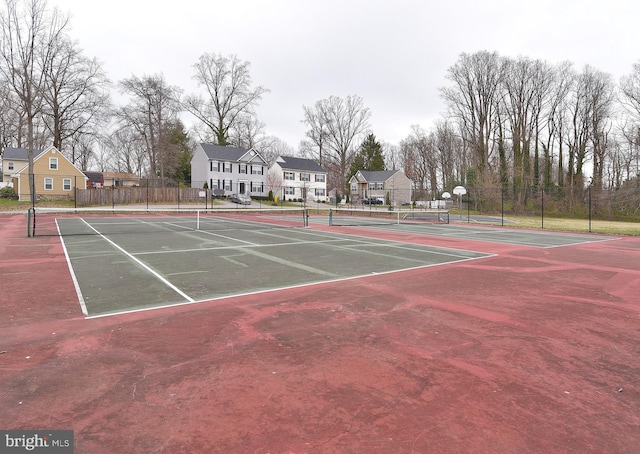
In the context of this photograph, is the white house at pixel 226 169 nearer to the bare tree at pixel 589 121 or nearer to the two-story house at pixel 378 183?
the two-story house at pixel 378 183

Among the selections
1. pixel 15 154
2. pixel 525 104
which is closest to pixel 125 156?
pixel 15 154

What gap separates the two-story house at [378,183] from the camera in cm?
7681

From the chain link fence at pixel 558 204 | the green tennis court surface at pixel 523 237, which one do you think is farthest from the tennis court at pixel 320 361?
the chain link fence at pixel 558 204

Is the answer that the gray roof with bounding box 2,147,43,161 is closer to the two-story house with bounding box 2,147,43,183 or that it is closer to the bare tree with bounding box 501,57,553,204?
the two-story house with bounding box 2,147,43,183

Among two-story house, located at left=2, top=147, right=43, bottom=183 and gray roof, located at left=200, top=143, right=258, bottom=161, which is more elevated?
gray roof, located at left=200, top=143, right=258, bottom=161

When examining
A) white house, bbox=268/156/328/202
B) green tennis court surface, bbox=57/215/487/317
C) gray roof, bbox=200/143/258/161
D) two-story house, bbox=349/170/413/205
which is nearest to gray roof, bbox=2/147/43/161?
gray roof, bbox=200/143/258/161

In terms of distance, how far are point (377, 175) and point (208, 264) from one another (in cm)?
7283

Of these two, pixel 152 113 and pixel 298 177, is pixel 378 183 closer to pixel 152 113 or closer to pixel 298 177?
pixel 298 177

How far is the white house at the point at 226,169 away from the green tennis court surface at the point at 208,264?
140 ft

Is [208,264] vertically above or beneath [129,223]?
beneath

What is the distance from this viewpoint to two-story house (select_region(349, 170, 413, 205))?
76.8m

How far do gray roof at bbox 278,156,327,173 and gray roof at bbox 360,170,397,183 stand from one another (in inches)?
477

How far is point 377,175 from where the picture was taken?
264 feet

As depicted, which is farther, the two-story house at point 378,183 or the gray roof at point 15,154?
the two-story house at point 378,183
